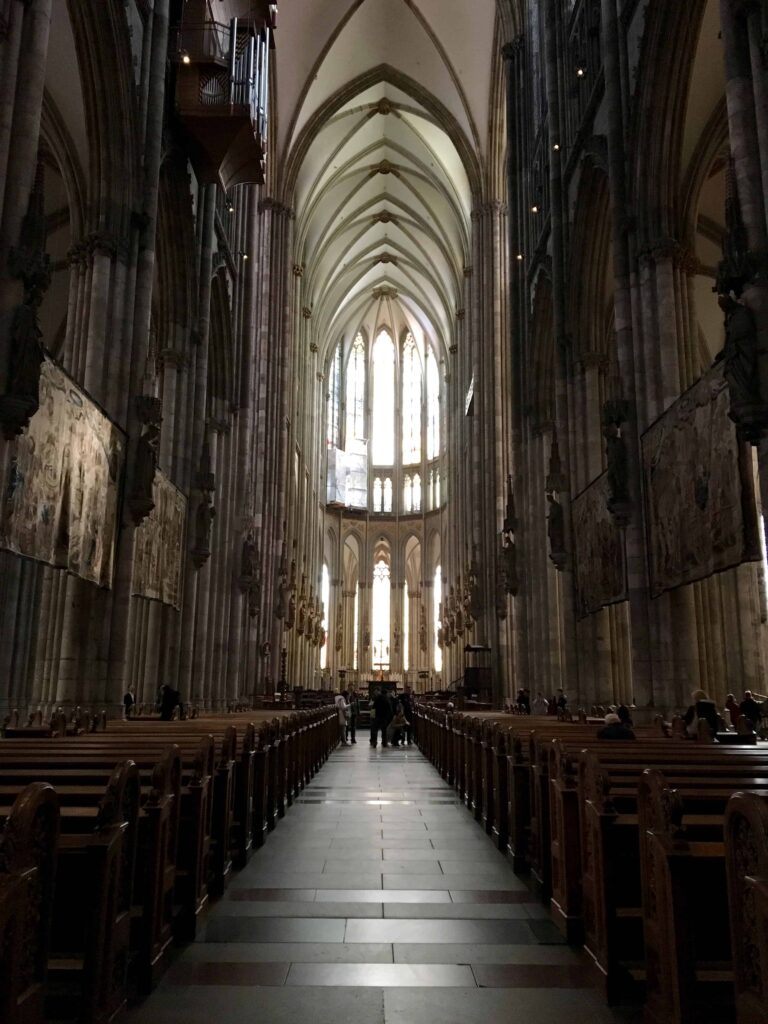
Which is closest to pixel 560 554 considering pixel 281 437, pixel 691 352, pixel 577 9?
pixel 691 352

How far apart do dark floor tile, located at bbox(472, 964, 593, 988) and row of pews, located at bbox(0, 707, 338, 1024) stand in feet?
5.32

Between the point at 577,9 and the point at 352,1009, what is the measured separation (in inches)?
718

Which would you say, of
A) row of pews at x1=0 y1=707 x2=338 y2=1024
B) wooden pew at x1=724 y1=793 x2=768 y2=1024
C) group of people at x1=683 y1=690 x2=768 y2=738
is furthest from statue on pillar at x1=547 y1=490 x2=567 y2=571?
Result: wooden pew at x1=724 y1=793 x2=768 y2=1024

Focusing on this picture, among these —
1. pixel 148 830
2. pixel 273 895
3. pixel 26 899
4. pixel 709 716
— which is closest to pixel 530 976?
pixel 148 830

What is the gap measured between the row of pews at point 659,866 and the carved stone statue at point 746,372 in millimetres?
2853

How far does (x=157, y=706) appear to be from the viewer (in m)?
15.8

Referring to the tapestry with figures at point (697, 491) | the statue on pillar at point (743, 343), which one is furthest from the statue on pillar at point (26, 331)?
the tapestry with figures at point (697, 491)

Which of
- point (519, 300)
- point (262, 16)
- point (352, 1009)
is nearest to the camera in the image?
point (352, 1009)

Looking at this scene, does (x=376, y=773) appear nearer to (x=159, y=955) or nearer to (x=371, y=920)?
(x=371, y=920)

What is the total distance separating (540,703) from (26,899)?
1763 centimetres

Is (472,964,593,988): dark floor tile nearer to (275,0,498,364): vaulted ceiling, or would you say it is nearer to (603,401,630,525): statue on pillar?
(603,401,630,525): statue on pillar

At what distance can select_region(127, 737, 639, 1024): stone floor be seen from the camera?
3.70 m

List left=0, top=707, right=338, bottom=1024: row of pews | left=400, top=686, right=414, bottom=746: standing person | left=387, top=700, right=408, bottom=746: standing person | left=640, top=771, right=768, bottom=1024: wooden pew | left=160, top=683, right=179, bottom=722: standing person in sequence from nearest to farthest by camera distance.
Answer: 1. left=0, top=707, right=338, bottom=1024: row of pews
2. left=640, top=771, right=768, bottom=1024: wooden pew
3. left=160, top=683, right=179, bottom=722: standing person
4. left=387, top=700, right=408, bottom=746: standing person
5. left=400, top=686, right=414, bottom=746: standing person

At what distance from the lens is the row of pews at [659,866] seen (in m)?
2.73
